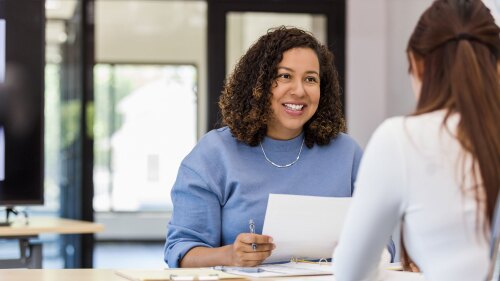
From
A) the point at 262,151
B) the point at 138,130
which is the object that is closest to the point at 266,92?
the point at 262,151

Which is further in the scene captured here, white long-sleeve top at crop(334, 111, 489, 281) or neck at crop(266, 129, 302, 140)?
neck at crop(266, 129, 302, 140)

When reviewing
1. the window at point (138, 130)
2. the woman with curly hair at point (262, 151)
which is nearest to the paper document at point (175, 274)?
the woman with curly hair at point (262, 151)

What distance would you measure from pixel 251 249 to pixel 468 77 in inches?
37.3

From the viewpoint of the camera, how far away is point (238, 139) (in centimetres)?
264

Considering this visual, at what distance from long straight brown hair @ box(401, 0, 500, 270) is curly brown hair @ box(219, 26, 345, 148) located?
3.47 feet

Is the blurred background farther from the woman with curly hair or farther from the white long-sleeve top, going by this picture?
the white long-sleeve top

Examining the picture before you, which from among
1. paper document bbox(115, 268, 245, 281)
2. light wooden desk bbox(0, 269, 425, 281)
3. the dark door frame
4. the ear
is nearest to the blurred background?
the dark door frame

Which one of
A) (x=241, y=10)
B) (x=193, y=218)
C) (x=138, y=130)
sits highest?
(x=241, y=10)

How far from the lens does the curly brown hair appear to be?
2.65 meters

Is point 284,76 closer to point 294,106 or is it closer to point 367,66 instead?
point 294,106

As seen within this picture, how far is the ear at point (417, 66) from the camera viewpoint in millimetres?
1611

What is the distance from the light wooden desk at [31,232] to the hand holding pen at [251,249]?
1.73 m

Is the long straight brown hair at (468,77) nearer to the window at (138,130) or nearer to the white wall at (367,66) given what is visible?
the white wall at (367,66)

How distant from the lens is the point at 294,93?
8.57 feet
